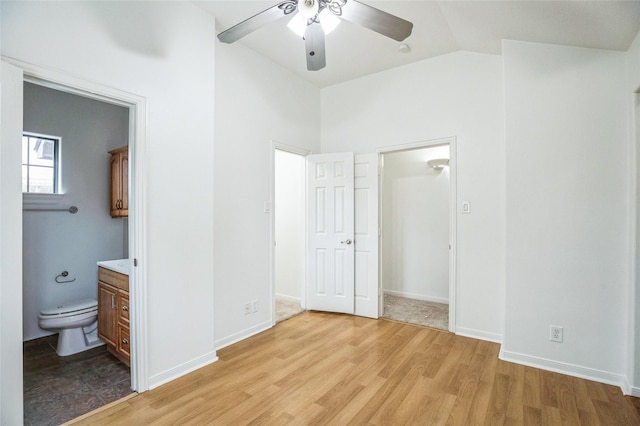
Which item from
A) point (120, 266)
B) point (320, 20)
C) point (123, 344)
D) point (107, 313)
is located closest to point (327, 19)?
point (320, 20)

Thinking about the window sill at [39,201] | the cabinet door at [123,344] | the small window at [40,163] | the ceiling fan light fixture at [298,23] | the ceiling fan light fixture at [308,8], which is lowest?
the cabinet door at [123,344]

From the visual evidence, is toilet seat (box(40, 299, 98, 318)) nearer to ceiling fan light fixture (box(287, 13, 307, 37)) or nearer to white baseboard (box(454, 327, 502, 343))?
ceiling fan light fixture (box(287, 13, 307, 37))

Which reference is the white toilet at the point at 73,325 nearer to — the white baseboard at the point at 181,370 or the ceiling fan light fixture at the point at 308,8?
the white baseboard at the point at 181,370

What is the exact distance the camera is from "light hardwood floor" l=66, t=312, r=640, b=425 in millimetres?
1908

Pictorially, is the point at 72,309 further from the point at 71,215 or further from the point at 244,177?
the point at 244,177

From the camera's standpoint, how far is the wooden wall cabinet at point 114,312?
2.54m

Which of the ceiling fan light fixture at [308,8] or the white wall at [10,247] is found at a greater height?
the ceiling fan light fixture at [308,8]

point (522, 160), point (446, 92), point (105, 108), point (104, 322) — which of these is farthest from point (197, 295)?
point (446, 92)

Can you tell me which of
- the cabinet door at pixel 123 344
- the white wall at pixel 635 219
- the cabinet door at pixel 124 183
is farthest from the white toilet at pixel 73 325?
the white wall at pixel 635 219

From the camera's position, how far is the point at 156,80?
7.44ft

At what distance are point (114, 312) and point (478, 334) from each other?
354cm

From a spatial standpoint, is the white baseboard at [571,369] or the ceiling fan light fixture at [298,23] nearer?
the ceiling fan light fixture at [298,23]

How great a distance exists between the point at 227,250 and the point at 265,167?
1.03 m

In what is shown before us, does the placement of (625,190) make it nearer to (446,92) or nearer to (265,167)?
(446,92)
